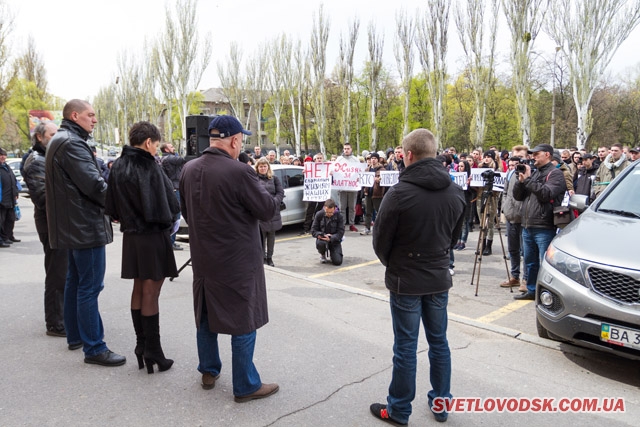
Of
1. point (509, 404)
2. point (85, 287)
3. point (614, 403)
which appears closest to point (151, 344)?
point (85, 287)

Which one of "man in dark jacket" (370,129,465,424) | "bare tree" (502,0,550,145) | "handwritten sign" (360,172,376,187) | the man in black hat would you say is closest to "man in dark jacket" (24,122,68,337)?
"man in dark jacket" (370,129,465,424)

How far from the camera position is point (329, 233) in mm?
8898

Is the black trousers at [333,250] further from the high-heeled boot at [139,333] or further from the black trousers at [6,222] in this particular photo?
the black trousers at [6,222]

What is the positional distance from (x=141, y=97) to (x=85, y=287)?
2340 inches

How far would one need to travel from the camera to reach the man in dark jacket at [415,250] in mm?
2994

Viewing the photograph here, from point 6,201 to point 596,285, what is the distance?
38.4 feet

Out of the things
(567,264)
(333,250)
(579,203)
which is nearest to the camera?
(567,264)

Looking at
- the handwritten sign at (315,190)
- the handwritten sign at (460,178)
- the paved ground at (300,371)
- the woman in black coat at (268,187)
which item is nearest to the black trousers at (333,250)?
the woman in black coat at (268,187)

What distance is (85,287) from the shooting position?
397cm

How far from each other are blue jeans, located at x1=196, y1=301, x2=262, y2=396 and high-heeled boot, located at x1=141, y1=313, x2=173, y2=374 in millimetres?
472

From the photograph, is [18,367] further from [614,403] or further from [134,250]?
[614,403]

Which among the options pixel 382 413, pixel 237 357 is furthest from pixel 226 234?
pixel 382 413

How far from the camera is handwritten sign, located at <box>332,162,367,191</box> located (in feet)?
40.9

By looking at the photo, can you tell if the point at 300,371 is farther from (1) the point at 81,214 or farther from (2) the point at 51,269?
(2) the point at 51,269
